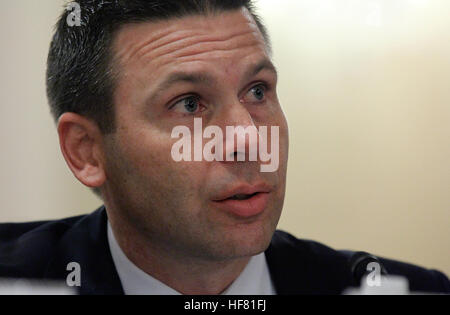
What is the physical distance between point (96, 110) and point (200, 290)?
399 mm

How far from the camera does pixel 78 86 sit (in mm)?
985

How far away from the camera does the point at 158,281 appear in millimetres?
1010

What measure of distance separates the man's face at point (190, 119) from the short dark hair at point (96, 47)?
2 cm

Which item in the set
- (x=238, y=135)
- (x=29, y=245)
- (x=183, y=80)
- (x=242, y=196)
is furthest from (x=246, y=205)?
(x=29, y=245)

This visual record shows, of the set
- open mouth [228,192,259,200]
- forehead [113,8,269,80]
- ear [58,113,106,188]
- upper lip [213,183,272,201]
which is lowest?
open mouth [228,192,259,200]

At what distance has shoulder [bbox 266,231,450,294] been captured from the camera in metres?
1.08

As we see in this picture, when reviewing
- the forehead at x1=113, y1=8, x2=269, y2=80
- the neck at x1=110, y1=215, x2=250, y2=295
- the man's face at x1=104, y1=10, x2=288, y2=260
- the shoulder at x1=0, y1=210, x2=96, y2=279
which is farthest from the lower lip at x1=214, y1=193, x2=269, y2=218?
the shoulder at x1=0, y1=210, x2=96, y2=279

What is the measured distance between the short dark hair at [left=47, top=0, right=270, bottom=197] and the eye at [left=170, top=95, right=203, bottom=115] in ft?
0.44

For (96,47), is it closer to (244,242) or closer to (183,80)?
(183,80)

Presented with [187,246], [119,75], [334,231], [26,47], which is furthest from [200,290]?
[26,47]

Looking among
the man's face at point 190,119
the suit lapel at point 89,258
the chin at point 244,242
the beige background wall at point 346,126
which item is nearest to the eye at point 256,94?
the man's face at point 190,119

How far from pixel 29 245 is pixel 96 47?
43cm

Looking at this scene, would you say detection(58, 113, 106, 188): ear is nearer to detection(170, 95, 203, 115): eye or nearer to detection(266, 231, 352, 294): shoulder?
detection(170, 95, 203, 115): eye

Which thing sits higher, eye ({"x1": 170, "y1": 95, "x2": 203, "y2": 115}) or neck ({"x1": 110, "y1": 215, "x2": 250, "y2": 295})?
eye ({"x1": 170, "y1": 95, "x2": 203, "y2": 115})
